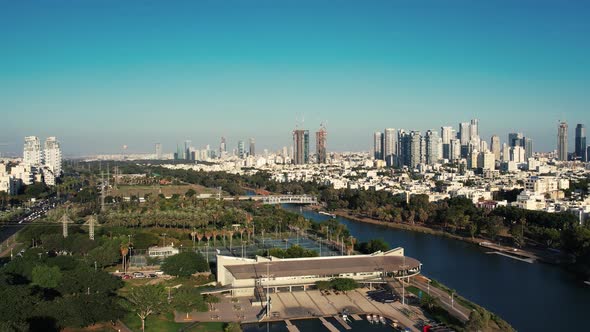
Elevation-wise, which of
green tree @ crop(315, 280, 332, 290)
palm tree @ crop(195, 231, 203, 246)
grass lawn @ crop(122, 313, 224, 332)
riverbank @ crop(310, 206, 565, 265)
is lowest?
riverbank @ crop(310, 206, 565, 265)

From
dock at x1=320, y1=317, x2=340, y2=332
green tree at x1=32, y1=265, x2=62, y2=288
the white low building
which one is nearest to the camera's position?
dock at x1=320, y1=317, x2=340, y2=332

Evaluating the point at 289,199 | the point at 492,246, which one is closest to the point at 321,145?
the point at 289,199

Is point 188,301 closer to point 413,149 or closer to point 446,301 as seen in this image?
point 446,301

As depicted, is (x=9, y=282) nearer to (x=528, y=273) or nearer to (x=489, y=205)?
(x=528, y=273)

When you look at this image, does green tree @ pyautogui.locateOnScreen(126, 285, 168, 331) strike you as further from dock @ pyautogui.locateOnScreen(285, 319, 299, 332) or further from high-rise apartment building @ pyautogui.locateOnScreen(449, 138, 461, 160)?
high-rise apartment building @ pyautogui.locateOnScreen(449, 138, 461, 160)

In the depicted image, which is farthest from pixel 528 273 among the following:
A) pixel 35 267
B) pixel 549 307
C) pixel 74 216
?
pixel 74 216

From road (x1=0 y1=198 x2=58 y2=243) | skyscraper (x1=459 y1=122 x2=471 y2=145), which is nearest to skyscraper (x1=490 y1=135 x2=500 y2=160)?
skyscraper (x1=459 y1=122 x2=471 y2=145)
